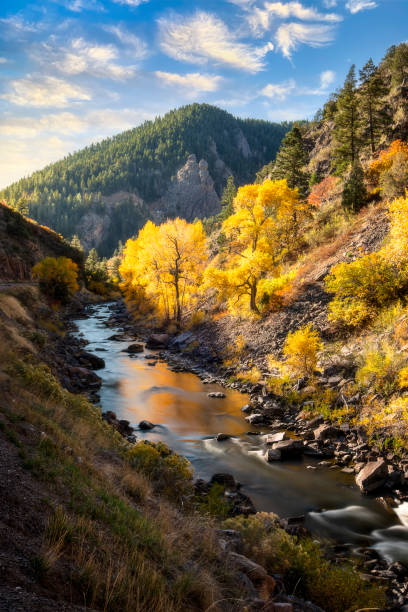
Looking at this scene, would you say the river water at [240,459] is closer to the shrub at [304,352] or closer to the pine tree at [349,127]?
the shrub at [304,352]

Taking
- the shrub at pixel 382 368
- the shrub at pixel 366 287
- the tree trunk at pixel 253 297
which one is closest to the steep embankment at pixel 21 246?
the tree trunk at pixel 253 297

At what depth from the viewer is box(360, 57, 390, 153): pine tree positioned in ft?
127

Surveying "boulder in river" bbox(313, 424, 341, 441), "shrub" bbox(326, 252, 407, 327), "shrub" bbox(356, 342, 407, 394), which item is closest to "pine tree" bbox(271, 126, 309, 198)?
"shrub" bbox(326, 252, 407, 327)

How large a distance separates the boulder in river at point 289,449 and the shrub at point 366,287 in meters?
8.01

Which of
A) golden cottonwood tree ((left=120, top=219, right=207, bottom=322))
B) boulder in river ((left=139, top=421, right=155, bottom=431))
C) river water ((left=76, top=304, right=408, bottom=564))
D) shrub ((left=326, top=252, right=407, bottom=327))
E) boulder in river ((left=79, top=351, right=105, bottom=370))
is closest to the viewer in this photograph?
river water ((left=76, top=304, right=408, bottom=564))

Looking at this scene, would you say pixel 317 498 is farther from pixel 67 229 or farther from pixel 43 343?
pixel 67 229

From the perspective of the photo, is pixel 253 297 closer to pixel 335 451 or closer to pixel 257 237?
pixel 257 237

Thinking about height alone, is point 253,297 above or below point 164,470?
above

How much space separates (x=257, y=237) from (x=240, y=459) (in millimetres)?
21402

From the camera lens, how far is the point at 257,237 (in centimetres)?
3106

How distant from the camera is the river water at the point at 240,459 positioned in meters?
10.0

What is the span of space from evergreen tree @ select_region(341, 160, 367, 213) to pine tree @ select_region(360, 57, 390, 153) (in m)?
13.3

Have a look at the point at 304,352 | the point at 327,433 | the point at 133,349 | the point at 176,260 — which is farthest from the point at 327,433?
the point at 176,260

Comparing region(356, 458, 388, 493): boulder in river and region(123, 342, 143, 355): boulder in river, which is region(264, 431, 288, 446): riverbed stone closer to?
region(356, 458, 388, 493): boulder in river
